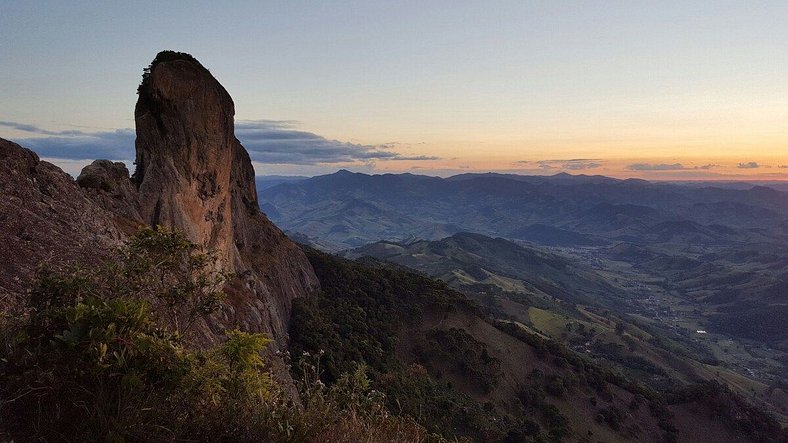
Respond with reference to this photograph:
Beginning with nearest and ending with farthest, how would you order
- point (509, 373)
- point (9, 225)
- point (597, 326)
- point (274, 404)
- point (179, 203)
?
point (274, 404), point (9, 225), point (179, 203), point (509, 373), point (597, 326)

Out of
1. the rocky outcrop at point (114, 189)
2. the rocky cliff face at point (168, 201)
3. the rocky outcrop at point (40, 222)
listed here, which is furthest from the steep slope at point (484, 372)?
the rocky outcrop at point (40, 222)

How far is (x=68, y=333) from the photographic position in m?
4.59

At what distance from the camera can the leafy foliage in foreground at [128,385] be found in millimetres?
4410

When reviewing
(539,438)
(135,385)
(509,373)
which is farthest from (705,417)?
(135,385)

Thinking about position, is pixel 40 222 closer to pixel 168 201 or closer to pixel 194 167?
pixel 168 201

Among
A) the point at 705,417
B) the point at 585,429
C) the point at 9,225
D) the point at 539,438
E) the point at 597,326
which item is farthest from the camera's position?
the point at 597,326

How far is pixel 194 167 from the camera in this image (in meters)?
32.7

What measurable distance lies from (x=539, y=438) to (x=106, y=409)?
171ft

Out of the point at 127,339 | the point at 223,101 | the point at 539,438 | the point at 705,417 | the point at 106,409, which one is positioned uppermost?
the point at 223,101

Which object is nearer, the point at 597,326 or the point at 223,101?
the point at 223,101

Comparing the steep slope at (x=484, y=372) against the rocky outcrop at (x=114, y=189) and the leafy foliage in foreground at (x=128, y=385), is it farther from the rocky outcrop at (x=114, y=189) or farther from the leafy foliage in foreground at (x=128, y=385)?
the leafy foliage in foreground at (x=128, y=385)

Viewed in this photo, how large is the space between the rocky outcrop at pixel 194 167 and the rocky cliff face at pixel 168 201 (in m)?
0.08

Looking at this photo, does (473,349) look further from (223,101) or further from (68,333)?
(68,333)

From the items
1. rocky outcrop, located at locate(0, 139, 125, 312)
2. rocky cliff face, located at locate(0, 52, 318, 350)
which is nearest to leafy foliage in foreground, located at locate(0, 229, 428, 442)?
rocky cliff face, located at locate(0, 52, 318, 350)
